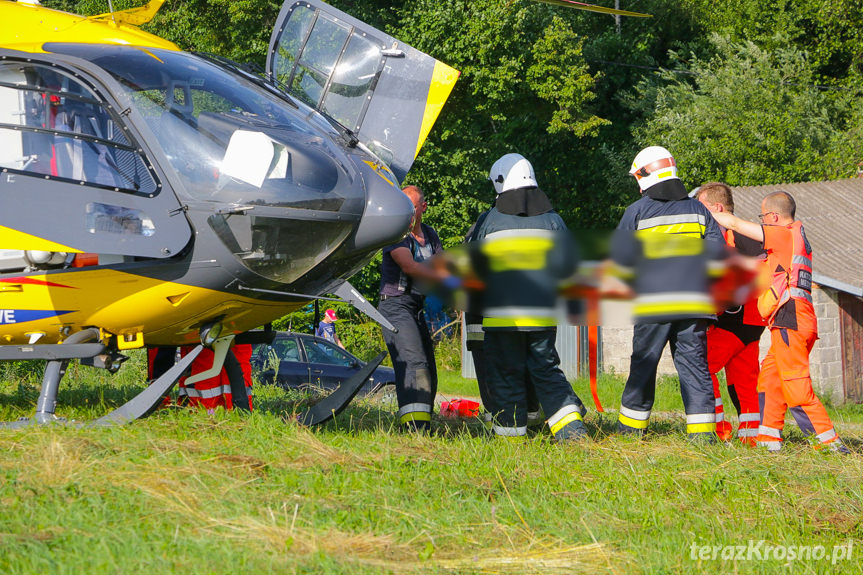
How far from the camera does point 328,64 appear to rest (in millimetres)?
7188

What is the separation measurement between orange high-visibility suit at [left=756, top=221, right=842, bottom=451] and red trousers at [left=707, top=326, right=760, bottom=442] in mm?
359

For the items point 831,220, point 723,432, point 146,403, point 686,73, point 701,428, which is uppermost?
point 686,73

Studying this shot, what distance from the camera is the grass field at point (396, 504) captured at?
13.5ft

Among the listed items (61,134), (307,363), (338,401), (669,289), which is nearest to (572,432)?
(669,289)

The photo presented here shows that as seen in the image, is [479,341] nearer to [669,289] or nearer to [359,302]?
[359,302]

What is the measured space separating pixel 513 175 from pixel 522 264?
81 cm

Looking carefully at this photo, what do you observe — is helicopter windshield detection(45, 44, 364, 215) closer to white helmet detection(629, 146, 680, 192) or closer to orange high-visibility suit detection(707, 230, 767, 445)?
white helmet detection(629, 146, 680, 192)

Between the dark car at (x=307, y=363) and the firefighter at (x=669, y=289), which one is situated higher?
the firefighter at (x=669, y=289)

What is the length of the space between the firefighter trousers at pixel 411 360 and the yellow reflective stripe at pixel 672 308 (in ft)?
5.45

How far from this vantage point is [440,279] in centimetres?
668

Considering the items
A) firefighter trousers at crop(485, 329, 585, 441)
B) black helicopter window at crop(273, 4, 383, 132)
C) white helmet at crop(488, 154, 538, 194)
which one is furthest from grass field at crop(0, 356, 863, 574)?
black helicopter window at crop(273, 4, 383, 132)

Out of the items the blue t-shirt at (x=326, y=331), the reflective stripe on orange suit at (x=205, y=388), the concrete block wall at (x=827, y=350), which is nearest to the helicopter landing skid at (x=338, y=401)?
the reflective stripe on orange suit at (x=205, y=388)

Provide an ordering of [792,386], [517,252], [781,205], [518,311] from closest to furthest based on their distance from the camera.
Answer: [517,252]
[518,311]
[792,386]
[781,205]

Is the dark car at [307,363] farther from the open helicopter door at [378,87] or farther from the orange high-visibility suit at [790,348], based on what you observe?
the orange high-visibility suit at [790,348]
